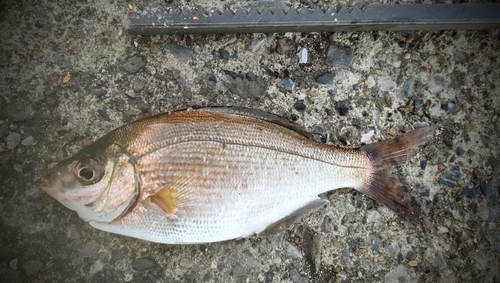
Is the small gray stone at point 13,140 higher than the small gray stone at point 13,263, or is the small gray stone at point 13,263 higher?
the small gray stone at point 13,140

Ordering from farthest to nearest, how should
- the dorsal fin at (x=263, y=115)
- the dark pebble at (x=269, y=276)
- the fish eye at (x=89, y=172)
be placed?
the dark pebble at (x=269, y=276) < the dorsal fin at (x=263, y=115) < the fish eye at (x=89, y=172)

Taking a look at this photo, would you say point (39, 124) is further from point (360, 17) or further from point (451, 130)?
point (451, 130)

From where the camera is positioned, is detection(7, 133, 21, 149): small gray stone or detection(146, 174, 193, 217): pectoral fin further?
detection(7, 133, 21, 149): small gray stone

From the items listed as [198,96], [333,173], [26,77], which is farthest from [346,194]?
[26,77]

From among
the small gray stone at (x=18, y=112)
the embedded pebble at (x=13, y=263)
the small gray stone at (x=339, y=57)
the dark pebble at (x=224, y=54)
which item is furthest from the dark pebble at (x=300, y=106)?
the embedded pebble at (x=13, y=263)

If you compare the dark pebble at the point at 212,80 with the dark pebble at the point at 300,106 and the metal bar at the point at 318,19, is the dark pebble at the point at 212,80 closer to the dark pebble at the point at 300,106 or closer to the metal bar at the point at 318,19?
the metal bar at the point at 318,19

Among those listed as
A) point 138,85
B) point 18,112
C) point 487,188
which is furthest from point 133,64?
point 487,188

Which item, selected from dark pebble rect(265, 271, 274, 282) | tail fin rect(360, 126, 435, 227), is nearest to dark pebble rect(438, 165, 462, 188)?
tail fin rect(360, 126, 435, 227)

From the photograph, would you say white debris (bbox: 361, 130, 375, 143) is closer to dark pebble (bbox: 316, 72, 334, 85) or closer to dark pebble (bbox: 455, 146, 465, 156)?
dark pebble (bbox: 316, 72, 334, 85)
